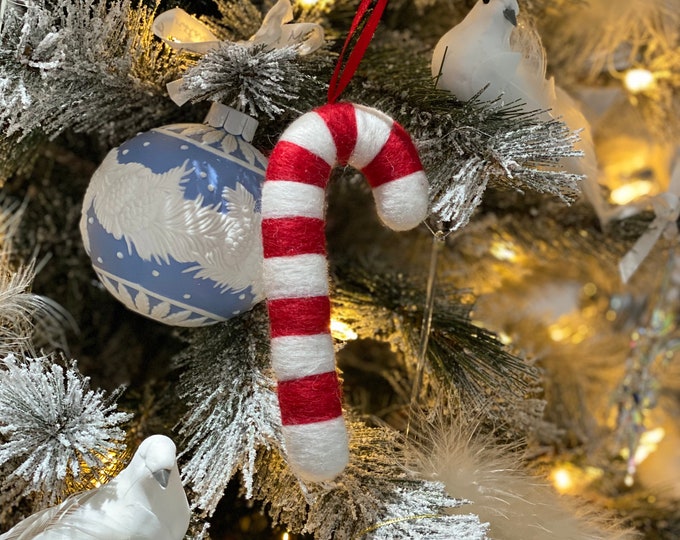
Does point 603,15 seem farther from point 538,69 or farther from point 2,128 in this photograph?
point 2,128

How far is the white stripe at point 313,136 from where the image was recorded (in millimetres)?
385

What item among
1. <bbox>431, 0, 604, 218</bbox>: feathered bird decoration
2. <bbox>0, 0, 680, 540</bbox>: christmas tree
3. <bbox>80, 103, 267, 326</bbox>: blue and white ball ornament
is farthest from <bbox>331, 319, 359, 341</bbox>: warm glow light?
Answer: <bbox>431, 0, 604, 218</bbox>: feathered bird decoration

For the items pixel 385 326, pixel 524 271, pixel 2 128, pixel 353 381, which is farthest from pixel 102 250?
pixel 524 271

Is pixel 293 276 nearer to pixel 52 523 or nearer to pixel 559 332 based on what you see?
pixel 52 523

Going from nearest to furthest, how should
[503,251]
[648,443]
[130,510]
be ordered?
[130,510], [503,251], [648,443]

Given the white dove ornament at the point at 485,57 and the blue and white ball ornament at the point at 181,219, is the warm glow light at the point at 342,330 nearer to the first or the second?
the blue and white ball ornament at the point at 181,219

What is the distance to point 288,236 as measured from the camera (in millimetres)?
378

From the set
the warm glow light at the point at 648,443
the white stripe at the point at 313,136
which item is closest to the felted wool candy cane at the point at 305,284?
the white stripe at the point at 313,136

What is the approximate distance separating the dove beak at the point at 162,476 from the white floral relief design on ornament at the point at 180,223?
5.1 inches

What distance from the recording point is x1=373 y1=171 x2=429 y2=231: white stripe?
402 millimetres

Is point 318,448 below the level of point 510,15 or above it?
below

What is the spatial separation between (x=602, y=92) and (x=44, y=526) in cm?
89

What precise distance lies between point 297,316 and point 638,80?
1.99 ft

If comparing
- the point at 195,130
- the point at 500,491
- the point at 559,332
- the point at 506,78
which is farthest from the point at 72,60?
the point at 559,332
